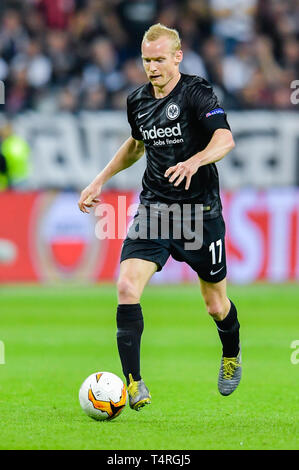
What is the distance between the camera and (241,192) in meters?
15.1

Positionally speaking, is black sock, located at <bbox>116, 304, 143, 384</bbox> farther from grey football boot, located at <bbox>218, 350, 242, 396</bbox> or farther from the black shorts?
grey football boot, located at <bbox>218, 350, 242, 396</bbox>

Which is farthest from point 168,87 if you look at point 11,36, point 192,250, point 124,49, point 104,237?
point 124,49

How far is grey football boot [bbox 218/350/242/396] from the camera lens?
276 inches

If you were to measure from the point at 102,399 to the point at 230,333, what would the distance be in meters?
1.34

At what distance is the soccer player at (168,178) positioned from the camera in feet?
20.5

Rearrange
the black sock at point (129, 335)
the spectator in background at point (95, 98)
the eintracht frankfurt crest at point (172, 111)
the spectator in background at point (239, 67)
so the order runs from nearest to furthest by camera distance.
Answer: the black sock at point (129, 335) → the eintracht frankfurt crest at point (172, 111) → the spectator in background at point (95, 98) → the spectator in background at point (239, 67)

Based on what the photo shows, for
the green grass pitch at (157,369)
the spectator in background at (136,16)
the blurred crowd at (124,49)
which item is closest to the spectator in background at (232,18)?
the blurred crowd at (124,49)

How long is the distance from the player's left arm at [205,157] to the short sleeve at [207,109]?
2.5 inches

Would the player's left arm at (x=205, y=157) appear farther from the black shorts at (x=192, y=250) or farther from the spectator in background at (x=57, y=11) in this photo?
the spectator in background at (x=57, y=11)

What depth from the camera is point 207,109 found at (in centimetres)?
637

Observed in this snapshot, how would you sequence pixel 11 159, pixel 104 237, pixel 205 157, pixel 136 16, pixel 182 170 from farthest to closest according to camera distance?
pixel 136 16, pixel 11 159, pixel 104 237, pixel 205 157, pixel 182 170

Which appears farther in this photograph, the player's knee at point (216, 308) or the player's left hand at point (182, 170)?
the player's knee at point (216, 308)

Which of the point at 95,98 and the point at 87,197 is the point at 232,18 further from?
the point at 87,197
